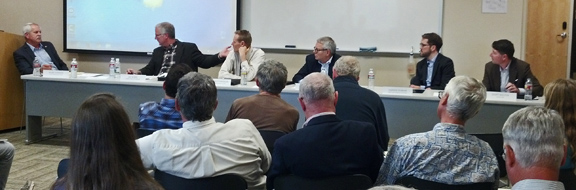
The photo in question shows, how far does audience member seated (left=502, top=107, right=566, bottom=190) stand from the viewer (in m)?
1.61

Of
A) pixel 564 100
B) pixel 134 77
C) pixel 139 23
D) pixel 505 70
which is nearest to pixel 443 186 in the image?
pixel 564 100

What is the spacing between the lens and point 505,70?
529cm

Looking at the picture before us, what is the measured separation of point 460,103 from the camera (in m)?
2.42

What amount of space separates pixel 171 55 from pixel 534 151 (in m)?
5.01

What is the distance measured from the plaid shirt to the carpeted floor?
0.85 m

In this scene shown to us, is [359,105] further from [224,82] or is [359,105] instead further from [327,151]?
[224,82]

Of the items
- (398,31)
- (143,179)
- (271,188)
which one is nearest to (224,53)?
(398,31)

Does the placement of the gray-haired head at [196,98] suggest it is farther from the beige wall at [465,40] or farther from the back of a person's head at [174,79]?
the beige wall at [465,40]

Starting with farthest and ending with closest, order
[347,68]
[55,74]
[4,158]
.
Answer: [55,74]
[347,68]
[4,158]

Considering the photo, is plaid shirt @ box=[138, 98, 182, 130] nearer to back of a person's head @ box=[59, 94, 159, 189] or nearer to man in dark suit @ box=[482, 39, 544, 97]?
back of a person's head @ box=[59, 94, 159, 189]

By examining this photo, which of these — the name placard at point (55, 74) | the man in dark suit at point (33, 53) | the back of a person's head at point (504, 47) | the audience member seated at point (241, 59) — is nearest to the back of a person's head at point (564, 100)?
the back of a person's head at point (504, 47)

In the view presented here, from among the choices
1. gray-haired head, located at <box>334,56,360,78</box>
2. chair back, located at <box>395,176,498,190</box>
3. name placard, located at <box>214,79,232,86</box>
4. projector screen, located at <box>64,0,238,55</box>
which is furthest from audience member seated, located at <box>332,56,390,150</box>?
projector screen, located at <box>64,0,238,55</box>

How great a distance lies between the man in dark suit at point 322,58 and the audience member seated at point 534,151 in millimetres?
3937

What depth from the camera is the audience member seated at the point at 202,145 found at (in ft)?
8.13
